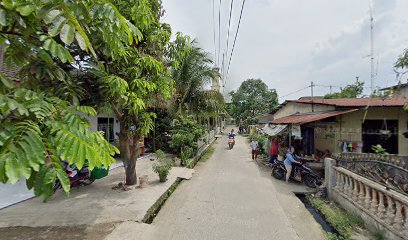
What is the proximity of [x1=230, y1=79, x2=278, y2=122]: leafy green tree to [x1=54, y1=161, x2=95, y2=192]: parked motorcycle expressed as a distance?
123 ft

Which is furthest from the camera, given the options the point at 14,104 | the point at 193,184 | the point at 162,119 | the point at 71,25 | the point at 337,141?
the point at 162,119

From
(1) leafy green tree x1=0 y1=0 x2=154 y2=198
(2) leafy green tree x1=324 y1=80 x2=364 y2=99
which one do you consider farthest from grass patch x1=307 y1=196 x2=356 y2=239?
(2) leafy green tree x1=324 y1=80 x2=364 y2=99

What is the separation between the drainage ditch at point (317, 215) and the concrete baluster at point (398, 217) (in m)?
1.12

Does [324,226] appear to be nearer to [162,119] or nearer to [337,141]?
[337,141]

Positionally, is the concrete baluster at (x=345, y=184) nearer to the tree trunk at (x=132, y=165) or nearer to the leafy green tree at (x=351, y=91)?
the tree trunk at (x=132, y=165)

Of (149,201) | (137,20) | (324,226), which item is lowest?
(324,226)

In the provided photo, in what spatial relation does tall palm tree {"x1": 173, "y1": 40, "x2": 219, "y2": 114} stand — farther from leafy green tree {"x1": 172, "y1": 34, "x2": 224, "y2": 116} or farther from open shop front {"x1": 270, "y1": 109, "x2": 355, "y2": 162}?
open shop front {"x1": 270, "y1": 109, "x2": 355, "y2": 162}

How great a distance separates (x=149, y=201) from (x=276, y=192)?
13.7 feet

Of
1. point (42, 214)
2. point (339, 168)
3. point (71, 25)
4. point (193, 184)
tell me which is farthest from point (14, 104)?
point (339, 168)

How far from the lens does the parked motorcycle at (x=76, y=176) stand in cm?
611

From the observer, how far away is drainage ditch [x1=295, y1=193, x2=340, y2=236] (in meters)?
4.93

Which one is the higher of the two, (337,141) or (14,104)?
(14,104)

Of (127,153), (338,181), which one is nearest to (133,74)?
(127,153)

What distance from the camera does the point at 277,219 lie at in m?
5.11
